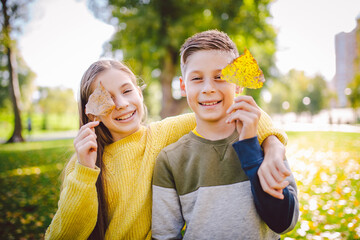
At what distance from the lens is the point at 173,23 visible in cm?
1090

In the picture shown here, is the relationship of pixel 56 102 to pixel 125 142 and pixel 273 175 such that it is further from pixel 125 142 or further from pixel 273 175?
pixel 273 175

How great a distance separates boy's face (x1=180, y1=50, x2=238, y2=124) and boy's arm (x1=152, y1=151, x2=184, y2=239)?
49 centimetres

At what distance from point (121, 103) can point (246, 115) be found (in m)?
1.01

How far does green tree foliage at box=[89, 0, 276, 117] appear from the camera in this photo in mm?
10648

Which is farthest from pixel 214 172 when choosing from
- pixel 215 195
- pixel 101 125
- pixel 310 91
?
pixel 310 91

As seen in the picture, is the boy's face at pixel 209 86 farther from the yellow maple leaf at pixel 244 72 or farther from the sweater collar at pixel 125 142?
the sweater collar at pixel 125 142

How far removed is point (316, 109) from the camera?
4147 centimetres

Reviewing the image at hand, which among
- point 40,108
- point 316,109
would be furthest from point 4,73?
point 316,109

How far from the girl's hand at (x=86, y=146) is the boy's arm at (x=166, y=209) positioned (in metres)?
0.49

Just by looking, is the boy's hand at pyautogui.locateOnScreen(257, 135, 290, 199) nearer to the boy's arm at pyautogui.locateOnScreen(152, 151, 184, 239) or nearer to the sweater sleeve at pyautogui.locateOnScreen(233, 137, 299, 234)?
the sweater sleeve at pyautogui.locateOnScreen(233, 137, 299, 234)

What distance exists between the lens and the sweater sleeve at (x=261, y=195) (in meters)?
1.33

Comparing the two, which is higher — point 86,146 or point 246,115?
point 246,115

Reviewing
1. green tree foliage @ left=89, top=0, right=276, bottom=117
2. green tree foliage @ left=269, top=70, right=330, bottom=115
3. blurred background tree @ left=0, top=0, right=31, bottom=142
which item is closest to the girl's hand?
green tree foliage @ left=89, top=0, right=276, bottom=117

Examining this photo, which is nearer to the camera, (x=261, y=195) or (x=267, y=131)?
(x=261, y=195)
